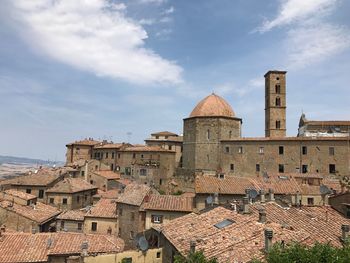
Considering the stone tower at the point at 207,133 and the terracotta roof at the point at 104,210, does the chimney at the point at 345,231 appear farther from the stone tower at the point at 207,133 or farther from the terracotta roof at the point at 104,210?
the stone tower at the point at 207,133

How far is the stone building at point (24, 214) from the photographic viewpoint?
30.5 m

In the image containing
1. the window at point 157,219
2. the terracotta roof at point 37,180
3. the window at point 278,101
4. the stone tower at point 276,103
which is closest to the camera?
the window at point 157,219

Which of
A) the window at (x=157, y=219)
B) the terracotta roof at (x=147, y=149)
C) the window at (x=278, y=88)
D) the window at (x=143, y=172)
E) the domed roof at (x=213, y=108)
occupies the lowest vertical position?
the window at (x=157, y=219)

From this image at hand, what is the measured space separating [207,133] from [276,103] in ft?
56.8

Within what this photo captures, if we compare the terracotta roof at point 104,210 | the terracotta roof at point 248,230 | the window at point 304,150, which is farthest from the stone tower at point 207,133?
the terracotta roof at point 248,230

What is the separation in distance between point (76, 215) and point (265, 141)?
1203 inches

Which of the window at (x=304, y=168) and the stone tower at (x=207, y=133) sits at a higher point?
the stone tower at (x=207, y=133)

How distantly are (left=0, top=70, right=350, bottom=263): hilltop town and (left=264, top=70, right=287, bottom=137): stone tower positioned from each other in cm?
19

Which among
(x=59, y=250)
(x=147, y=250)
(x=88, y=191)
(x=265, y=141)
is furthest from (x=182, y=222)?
(x=265, y=141)

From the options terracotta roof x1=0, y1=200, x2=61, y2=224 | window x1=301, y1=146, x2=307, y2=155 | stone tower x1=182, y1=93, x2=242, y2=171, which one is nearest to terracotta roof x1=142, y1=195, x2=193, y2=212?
terracotta roof x1=0, y1=200, x2=61, y2=224

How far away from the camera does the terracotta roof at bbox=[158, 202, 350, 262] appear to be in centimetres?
1369

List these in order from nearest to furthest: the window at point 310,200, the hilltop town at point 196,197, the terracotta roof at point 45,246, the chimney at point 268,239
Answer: the chimney at point 268,239 → the hilltop town at point 196,197 → the terracotta roof at point 45,246 → the window at point 310,200

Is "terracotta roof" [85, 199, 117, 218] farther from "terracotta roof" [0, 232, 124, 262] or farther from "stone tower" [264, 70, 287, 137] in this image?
"stone tower" [264, 70, 287, 137]

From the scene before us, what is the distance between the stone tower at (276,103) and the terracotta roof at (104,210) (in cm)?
3815
